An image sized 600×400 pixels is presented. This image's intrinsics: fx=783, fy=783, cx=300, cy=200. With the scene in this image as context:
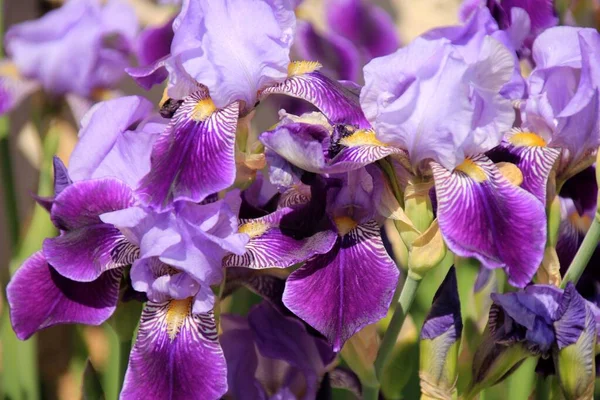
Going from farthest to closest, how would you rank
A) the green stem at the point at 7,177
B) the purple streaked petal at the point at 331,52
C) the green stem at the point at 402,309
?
the purple streaked petal at the point at 331,52
the green stem at the point at 7,177
the green stem at the point at 402,309

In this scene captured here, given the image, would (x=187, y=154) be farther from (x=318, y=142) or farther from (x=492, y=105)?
(x=492, y=105)

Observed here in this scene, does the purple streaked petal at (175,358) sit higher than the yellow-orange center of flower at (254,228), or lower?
lower

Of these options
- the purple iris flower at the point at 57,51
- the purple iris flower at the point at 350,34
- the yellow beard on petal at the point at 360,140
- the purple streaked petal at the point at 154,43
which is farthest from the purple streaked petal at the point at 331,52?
the yellow beard on petal at the point at 360,140

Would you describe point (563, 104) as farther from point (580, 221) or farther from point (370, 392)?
point (370, 392)

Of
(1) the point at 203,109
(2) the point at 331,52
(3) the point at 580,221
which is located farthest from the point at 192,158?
(2) the point at 331,52

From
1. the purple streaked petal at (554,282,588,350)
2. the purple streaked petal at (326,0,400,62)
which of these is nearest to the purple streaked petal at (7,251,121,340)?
the purple streaked petal at (554,282,588,350)

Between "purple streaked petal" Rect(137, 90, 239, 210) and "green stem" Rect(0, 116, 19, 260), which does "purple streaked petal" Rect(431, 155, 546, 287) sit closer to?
"purple streaked petal" Rect(137, 90, 239, 210)

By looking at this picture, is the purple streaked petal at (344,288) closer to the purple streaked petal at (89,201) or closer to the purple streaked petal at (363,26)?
the purple streaked petal at (89,201)

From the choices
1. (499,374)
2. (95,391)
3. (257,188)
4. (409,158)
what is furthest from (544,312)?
(95,391)
